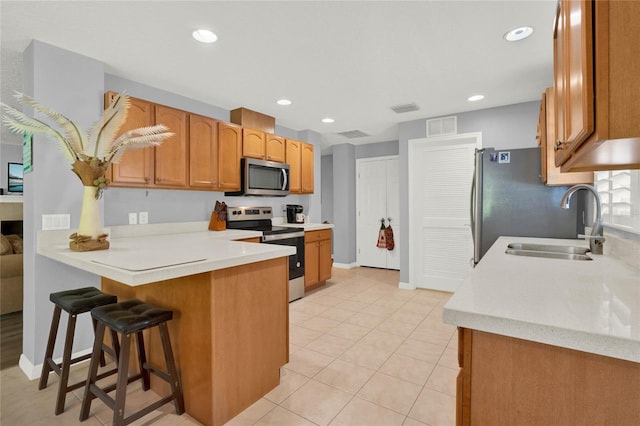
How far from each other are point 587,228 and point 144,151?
3.93m

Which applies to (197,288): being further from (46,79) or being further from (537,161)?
(537,161)

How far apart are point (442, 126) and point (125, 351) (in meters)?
4.24

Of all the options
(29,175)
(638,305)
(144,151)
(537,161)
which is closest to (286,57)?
(144,151)

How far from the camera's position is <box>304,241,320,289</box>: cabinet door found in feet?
13.8

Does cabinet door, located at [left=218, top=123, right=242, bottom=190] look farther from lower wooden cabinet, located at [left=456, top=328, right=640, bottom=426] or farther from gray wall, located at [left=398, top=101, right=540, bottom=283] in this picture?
lower wooden cabinet, located at [left=456, top=328, right=640, bottom=426]

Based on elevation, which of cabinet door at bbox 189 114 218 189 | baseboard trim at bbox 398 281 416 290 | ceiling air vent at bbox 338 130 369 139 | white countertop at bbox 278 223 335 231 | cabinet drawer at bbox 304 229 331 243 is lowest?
baseboard trim at bbox 398 281 416 290

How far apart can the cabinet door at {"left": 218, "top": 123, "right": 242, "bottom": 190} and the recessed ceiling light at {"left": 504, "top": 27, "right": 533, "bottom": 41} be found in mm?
2773

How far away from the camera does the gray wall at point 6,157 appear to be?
5.68 metres

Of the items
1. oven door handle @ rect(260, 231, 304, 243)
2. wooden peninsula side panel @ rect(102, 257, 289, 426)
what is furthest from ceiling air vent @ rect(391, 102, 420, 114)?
wooden peninsula side panel @ rect(102, 257, 289, 426)

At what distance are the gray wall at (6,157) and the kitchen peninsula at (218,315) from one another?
5.51 meters

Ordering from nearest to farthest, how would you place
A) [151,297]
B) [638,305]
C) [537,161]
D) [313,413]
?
1. [638,305]
2. [313,413]
3. [151,297]
4. [537,161]

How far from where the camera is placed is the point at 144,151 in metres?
2.77

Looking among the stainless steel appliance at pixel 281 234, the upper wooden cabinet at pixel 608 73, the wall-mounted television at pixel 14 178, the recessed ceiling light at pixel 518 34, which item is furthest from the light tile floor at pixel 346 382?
the wall-mounted television at pixel 14 178

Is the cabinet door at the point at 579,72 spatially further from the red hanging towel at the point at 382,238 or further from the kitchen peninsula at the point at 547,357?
the red hanging towel at the point at 382,238
